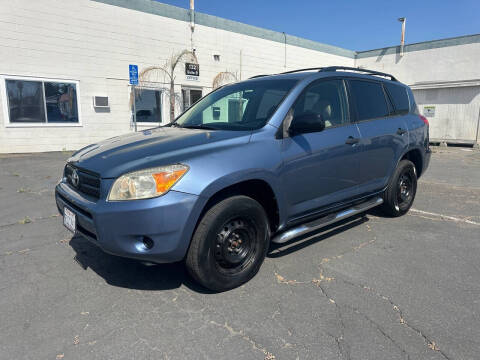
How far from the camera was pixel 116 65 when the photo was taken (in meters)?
12.2

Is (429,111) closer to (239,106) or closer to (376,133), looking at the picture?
(376,133)

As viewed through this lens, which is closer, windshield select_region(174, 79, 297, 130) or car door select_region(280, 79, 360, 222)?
car door select_region(280, 79, 360, 222)

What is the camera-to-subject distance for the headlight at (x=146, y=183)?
2.37 meters

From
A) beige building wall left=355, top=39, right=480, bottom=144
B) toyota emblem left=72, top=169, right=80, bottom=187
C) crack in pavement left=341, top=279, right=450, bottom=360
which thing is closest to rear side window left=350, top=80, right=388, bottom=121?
crack in pavement left=341, top=279, right=450, bottom=360

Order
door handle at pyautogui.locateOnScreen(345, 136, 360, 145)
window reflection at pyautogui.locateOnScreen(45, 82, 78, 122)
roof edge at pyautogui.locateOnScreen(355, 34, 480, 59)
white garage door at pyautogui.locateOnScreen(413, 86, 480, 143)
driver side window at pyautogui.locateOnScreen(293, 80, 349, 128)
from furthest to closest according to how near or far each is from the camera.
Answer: roof edge at pyautogui.locateOnScreen(355, 34, 480, 59)
white garage door at pyautogui.locateOnScreen(413, 86, 480, 143)
window reflection at pyautogui.locateOnScreen(45, 82, 78, 122)
door handle at pyautogui.locateOnScreen(345, 136, 360, 145)
driver side window at pyautogui.locateOnScreen(293, 80, 349, 128)

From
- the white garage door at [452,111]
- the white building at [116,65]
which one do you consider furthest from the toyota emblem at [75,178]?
the white garage door at [452,111]

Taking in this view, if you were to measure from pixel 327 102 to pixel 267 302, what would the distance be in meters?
2.16

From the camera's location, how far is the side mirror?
9.64 ft

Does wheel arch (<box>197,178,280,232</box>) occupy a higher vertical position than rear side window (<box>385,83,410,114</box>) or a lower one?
lower

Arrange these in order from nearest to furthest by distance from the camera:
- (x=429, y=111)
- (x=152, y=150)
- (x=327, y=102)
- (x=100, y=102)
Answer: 1. (x=152, y=150)
2. (x=327, y=102)
3. (x=100, y=102)
4. (x=429, y=111)

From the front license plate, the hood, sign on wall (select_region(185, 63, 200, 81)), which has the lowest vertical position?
the front license plate

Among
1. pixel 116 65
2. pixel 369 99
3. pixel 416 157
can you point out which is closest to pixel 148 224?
pixel 369 99

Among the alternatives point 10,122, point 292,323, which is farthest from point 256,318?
point 10,122

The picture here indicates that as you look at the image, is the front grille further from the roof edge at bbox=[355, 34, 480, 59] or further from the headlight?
the roof edge at bbox=[355, 34, 480, 59]
